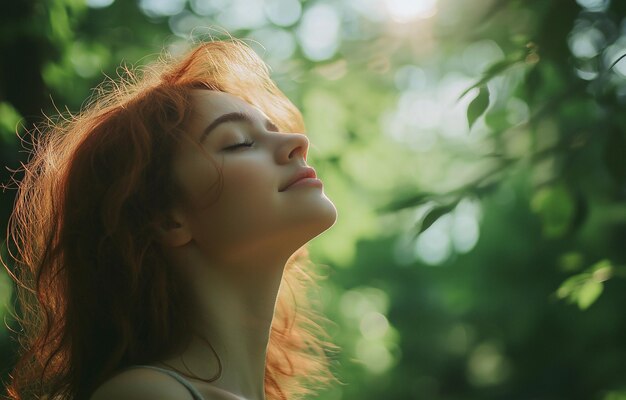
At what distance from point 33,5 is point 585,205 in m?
2.23

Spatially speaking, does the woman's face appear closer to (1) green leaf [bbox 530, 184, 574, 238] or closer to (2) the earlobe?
(2) the earlobe

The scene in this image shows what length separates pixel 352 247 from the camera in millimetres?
4453

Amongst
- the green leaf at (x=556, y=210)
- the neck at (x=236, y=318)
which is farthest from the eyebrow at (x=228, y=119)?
the green leaf at (x=556, y=210)

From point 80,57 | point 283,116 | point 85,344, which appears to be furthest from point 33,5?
point 85,344

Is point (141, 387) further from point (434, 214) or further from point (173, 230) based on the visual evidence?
point (434, 214)

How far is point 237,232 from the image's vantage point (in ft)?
5.19

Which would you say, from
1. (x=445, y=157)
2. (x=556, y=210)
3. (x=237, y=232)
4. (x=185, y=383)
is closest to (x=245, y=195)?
(x=237, y=232)

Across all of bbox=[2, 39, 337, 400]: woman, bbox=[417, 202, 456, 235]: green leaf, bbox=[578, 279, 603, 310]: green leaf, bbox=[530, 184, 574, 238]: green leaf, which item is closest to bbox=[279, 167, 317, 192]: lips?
bbox=[2, 39, 337, 400]: woman

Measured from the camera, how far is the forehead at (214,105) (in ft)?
5.52

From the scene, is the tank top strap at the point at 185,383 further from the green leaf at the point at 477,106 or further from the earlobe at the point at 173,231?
the green leaf at the point at 477,106

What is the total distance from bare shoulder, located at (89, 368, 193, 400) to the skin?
0.42 feet

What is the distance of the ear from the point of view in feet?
5.33

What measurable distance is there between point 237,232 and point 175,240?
0.14 m

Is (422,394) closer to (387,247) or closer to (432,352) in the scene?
(432,352)
